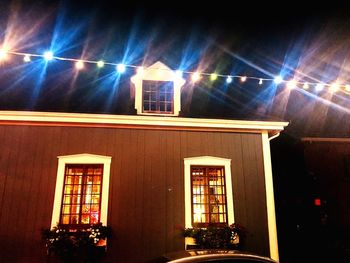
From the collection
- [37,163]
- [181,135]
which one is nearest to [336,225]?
[181,135]

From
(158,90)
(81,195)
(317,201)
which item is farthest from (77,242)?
(317,201)

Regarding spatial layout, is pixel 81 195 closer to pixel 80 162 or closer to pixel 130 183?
pixel 80 162

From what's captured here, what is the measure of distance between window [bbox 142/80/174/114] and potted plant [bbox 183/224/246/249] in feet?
13.0

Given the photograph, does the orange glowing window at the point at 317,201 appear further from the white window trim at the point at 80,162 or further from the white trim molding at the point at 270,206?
the white window trim at the point at 80,162

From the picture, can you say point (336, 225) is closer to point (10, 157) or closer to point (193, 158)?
point (193, 158)

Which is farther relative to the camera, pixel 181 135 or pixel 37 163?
pixel 181 135

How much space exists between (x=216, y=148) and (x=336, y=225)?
32.9 ft

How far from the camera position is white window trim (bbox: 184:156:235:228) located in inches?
320

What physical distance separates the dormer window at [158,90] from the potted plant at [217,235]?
3.78 metres

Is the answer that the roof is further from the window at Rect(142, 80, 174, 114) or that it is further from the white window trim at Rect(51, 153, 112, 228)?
the white window trim at Rect(51, 153, 112, 228)

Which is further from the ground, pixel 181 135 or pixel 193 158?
pixel 181 135

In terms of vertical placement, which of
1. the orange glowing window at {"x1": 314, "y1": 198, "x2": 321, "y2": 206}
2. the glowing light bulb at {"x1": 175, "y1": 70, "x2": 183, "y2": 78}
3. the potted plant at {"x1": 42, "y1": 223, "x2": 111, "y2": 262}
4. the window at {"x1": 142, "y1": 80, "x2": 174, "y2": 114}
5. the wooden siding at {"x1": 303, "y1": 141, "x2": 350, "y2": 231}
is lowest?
the potted plant at {"x1": 42, "y1": 223, "x2": 111, "y2": 262}

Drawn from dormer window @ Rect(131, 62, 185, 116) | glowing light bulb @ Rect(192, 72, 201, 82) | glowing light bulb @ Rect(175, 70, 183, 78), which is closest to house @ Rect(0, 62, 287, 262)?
dormer window @ Rect(131, 62, 185, 116)

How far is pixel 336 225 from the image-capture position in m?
14.2
